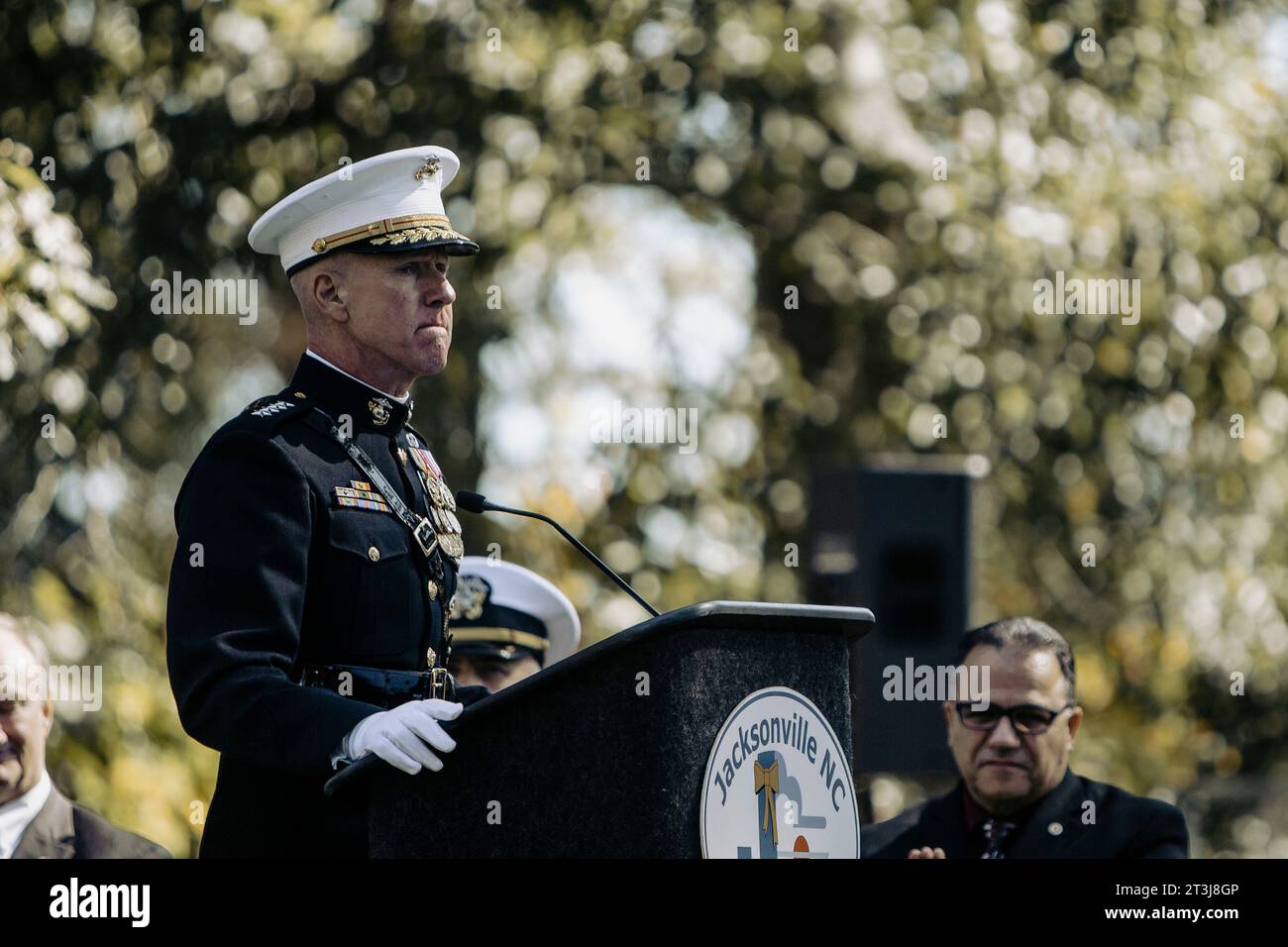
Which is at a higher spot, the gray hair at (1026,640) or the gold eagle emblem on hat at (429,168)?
the gold eagle emblem on hat at (429,168)

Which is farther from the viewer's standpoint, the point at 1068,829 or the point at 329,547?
the point at 1068,829

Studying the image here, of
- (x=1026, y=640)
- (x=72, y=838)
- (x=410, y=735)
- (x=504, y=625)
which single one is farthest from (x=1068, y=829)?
(x=410, y=735)

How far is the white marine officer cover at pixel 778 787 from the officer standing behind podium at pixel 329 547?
360 mm

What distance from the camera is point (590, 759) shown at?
2559mm

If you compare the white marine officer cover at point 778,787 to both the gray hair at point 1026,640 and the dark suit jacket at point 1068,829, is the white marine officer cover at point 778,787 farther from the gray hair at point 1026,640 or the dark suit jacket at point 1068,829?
the gray hair at point 1026,640

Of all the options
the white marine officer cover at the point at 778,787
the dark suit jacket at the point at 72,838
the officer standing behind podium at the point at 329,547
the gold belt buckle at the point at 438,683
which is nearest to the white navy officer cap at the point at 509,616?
the dark suit jacket at the point at 72,838

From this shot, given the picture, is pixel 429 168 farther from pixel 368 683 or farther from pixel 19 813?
pixel 19 813

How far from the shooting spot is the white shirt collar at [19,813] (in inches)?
170

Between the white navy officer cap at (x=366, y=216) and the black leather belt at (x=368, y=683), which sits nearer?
the black leather belt at (x=368, y=683)

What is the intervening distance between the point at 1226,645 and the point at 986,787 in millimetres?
5615

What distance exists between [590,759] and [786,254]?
24.9 ft

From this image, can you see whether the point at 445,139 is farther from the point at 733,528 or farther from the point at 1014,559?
the point at 1014,559
